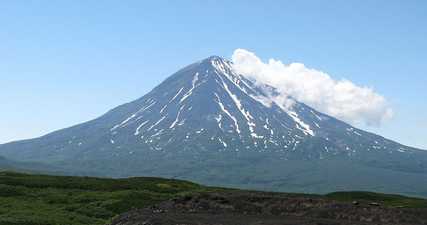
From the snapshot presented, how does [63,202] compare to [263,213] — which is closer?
[263,213]

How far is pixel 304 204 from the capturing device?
123ft

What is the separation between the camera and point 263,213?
36469 mm

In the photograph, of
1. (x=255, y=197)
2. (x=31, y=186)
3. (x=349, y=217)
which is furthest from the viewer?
(x=31, y=186)

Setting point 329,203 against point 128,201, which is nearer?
point 329,203

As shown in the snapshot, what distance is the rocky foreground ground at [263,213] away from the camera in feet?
104

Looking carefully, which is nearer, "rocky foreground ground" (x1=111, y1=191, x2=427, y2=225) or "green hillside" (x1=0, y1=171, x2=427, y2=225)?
"rocky foreground ground" (x1=111, y1=191, x2=427, y2=225)

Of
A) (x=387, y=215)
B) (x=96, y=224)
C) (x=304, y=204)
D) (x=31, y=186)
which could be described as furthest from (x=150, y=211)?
(x=31, y=186)

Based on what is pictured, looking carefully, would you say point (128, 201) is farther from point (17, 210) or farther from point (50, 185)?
point (50, 185)

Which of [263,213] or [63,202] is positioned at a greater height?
[63,202]

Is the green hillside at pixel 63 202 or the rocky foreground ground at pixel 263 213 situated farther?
the green hillside at pixel 63 202

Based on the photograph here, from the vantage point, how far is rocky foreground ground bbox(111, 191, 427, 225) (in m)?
31.6

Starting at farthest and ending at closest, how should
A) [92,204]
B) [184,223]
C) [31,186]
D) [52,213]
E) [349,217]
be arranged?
1. [31,186]
2. [92,204]
3. [52,213]
4. [349,217]
5. [184,223]

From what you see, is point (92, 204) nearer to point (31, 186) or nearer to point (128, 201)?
point (128, 201)

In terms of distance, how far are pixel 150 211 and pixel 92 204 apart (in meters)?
16.7
